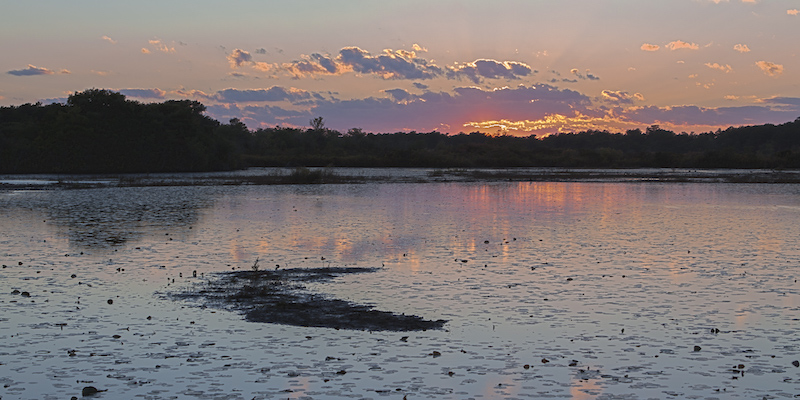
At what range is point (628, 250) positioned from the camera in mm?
24625

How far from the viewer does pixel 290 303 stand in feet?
51.1

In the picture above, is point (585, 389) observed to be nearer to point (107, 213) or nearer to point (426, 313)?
point (426, 313)

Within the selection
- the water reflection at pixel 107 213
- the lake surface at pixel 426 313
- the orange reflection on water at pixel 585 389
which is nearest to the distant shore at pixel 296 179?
the water reflection at pixel 107 213

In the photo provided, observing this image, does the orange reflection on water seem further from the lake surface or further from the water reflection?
the water reflection

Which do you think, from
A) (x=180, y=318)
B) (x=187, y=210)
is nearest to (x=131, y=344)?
(x=180, y=318)

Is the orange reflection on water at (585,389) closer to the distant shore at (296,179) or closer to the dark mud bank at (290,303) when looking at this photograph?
the dark mud bank at (290,303)

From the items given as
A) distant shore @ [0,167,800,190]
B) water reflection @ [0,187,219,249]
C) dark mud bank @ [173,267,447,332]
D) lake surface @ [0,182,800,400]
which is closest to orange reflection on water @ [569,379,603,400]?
lake surface @ [0,182,800,400]

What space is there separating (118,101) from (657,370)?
395 feet

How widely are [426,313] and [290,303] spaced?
115 inches

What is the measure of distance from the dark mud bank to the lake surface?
0.43 meters

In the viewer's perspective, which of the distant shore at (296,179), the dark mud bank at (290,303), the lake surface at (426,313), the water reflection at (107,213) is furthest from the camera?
the distant shore at (296,179)

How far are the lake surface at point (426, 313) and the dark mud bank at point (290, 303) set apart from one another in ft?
1.41

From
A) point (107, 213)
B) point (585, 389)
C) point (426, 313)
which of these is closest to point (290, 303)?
point (426, 313)

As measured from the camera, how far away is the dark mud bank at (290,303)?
13.8m
